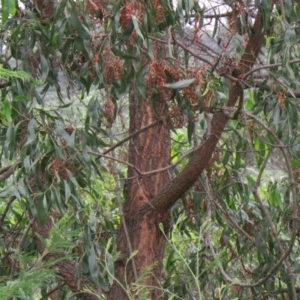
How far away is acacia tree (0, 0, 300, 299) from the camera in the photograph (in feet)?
9.44

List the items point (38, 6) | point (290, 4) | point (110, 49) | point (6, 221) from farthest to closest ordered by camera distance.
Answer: point (6, 221)
point (38, 6)
point (290, 4)
point (110, 49)

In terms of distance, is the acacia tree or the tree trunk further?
the tree trunk

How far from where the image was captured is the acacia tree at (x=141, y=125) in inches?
113

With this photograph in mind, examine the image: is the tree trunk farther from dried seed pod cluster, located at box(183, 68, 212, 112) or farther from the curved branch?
dried seed pod cluster, located at box(183, 68, 212, 112)

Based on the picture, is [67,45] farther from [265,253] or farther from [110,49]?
[265,253]

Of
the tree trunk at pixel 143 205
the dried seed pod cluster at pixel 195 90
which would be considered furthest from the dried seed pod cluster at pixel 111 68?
the tree trunk at pixel 143 205

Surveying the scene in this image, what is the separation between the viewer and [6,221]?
461 cm

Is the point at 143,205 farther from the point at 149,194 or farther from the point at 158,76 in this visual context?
the point at 158,76

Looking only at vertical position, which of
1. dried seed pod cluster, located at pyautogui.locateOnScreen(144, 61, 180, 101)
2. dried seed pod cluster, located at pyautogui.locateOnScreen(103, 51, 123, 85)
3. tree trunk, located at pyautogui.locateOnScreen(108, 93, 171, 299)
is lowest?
tree trunk, located at pyautogui.locateOnScreen(108, 93, 171, 299)

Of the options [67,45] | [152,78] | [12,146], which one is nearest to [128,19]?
[152,78]

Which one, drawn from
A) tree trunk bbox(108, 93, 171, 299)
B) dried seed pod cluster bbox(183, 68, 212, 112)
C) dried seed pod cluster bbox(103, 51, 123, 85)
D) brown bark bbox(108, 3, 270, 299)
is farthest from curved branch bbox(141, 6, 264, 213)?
dried seed pod cluster bbox(103, 51, 123, 85)

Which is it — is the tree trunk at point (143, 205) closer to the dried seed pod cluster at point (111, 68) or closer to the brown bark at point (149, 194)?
the brown bark at point (149, 194)

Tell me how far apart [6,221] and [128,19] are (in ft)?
7.20

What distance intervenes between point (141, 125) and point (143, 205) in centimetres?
44
